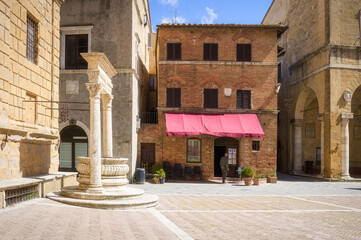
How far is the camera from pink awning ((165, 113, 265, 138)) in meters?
20.2

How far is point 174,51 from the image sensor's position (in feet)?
71.5

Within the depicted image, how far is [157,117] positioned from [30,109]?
12.1 meters

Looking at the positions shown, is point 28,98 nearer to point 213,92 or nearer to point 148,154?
point 148,154

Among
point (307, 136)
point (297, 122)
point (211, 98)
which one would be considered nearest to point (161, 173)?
point (211, 98)

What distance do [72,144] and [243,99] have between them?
36.9ft

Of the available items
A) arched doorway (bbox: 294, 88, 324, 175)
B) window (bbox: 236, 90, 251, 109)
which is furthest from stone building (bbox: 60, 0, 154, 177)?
arched doorway (bbox: 294, 88, 324, 175)

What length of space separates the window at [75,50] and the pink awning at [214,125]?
6.24 metres

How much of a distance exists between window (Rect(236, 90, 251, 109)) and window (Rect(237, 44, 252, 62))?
218 cm

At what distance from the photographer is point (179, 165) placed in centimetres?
2086

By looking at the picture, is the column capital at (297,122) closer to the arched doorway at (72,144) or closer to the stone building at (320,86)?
the stone building at (320,86)

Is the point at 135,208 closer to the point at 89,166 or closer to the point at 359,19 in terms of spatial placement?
the point at 89,166

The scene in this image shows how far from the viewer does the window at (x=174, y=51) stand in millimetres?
21766

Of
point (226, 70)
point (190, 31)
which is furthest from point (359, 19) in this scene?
point (190, 31)

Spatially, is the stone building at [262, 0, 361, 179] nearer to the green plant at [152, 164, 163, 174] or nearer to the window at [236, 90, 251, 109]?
the window at [236, 90, 251, 109]
